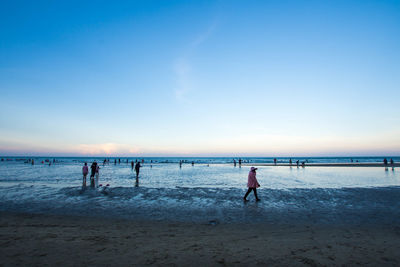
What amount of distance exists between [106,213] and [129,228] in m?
2.98

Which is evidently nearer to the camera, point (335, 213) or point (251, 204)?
point (335, 213)

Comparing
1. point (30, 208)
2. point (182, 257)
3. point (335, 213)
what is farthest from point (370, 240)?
point (30, 208)

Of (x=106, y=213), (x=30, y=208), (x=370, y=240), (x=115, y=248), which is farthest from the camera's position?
(x=30, y=208)

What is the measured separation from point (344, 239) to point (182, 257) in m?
4.96

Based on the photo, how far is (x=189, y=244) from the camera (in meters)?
5.86

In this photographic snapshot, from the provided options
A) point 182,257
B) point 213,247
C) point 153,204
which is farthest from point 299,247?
point 153,204

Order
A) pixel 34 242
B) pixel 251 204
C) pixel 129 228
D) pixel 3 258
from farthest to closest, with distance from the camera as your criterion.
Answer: pixel 251 204
pixel 129 228
pixel 34 242
pixel 3 258

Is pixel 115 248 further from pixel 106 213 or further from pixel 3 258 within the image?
pixel 106 213

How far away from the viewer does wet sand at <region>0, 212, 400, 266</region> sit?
4.86 meters

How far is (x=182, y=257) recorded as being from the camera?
197 inches

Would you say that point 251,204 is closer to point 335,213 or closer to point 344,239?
point 335,213

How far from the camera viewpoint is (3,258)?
15.8 ft

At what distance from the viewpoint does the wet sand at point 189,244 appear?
486 cm

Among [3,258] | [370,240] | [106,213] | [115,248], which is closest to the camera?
[3,258]
